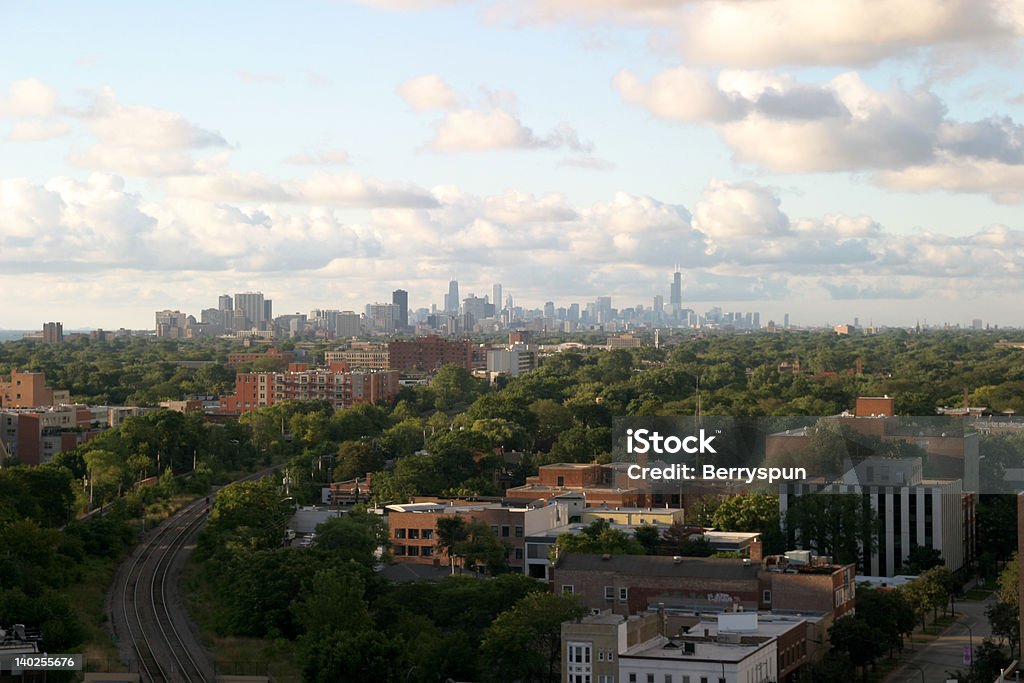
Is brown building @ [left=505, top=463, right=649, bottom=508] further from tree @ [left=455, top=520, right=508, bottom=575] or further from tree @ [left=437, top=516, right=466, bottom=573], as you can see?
tree @ [left=455, top=520, right=508, bottom=575]

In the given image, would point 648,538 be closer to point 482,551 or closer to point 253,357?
point 482,551

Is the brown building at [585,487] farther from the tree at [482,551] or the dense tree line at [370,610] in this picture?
the dense tree line at [370,610]

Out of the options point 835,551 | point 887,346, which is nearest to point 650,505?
point 835,551

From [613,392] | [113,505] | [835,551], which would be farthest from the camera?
[613,392]

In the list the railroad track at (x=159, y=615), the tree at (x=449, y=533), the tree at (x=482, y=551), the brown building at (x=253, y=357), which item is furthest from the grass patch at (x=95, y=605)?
the brown building at (x=253, y=357)

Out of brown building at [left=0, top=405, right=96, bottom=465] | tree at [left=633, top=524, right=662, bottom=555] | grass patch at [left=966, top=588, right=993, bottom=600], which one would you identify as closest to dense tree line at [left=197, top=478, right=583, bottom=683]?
tree at [left=633, top=524, right=662, bottom=555]

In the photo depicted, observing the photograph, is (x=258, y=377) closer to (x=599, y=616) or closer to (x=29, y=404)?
(x=29, y=404)
